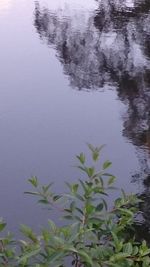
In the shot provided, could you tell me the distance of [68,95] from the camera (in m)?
5.32

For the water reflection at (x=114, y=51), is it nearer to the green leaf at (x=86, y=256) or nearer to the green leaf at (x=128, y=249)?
the green leaf at (x=128, y=249)

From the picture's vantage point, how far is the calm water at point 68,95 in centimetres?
398

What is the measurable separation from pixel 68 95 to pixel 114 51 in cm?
165

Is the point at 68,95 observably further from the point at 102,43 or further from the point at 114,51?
the point at 102,43

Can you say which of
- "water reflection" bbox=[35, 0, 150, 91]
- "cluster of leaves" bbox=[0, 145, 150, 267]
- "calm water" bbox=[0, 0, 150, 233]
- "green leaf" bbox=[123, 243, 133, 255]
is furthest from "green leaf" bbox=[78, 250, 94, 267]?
"water reflection" bbox=[35, 0, 150, 91]

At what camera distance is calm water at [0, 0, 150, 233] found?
3.98m

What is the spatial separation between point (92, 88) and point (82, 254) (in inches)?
165

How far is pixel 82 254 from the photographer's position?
54.0 inches

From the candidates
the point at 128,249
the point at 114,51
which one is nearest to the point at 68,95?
the point at 114,51

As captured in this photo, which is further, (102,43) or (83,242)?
(102,43)

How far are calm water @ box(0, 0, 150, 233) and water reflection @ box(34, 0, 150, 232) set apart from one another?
0.04 ft

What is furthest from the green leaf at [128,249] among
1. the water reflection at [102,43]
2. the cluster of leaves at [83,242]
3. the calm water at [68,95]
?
the water reflection at [102,43]

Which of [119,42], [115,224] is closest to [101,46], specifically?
[119,42]

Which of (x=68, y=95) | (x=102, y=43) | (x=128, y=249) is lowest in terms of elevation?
(x=68, y=95)
